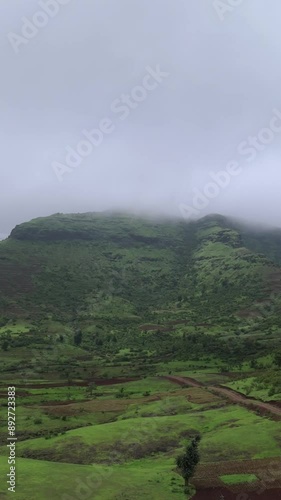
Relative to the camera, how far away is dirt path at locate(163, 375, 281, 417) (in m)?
76.0

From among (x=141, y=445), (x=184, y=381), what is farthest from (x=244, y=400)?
(x=184, y=381)

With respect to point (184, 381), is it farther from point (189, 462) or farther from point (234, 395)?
point (189, 462)

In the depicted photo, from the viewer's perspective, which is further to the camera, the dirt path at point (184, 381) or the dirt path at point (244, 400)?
the dirt path at point (184, 381)

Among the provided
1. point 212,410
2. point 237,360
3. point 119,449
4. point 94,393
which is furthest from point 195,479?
point 237,360

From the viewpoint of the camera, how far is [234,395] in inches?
3725

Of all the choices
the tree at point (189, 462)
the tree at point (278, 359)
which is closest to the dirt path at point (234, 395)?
the tree at point (278, 359)

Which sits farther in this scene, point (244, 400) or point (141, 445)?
point (244, 400)

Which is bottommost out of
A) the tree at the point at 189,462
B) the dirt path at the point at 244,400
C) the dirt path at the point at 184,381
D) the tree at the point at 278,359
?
the dirt path at the point at 184,381

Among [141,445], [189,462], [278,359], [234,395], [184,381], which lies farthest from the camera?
[278,359]

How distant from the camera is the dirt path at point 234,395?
76000 mm

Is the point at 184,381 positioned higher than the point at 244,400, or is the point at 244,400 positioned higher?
the point at 244,400

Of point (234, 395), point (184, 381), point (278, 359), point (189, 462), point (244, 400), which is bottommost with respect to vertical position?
point (184, 381)

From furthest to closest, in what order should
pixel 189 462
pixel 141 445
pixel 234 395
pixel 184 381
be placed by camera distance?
pixel 184 381 < pixel 234 395 < pixel 141 445 < pixel 189 462

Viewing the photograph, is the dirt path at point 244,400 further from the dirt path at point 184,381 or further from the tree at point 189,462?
the tree at point 189,462
